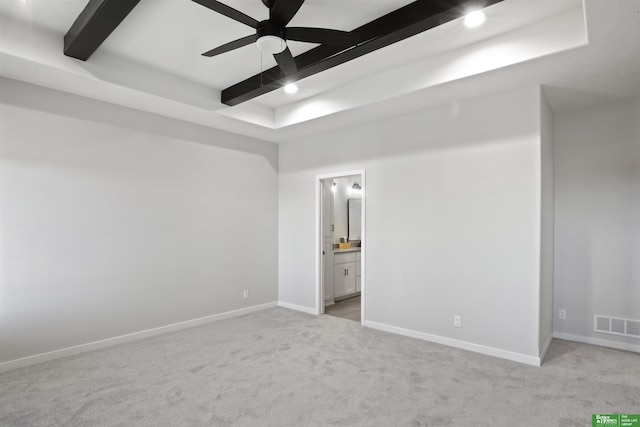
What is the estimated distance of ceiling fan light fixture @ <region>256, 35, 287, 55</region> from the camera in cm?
229

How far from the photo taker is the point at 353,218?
7.06 meters

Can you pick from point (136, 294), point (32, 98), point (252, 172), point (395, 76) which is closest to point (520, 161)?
point (395, 76)

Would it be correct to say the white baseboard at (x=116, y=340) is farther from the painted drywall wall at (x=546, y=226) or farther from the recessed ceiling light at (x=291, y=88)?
the painted drywall wall at (x=546, y=226)

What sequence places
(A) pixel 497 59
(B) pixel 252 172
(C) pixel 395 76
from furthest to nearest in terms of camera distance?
(B) pixel 252 172 → (C) pixel 395 76 → (A) pixel 497 59

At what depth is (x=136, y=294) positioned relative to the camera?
405 centimetres

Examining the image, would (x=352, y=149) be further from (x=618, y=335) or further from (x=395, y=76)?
(x=618, y=335)

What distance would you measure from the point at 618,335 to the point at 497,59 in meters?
3.22

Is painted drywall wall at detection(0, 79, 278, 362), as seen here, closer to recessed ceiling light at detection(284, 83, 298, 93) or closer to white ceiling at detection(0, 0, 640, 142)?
white ceiling at detection(0, 0, 640, 142)

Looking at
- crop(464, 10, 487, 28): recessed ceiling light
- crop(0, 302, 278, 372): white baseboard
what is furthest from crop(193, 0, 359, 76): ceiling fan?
crop(0, 302, 278, 372): white baseboard

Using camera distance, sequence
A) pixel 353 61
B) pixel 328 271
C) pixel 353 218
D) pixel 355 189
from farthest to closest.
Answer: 1. pixel 355 189
2. pixel 353 218
3. pixel 328 271
4. pixel 353 61

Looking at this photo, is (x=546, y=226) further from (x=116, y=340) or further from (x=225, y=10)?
(x=116, y=340)

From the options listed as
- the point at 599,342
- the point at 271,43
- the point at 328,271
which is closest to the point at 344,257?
the point at 328,271

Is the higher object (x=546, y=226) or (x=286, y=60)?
(x=286, y=60)

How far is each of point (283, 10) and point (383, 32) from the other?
3.13 feet
